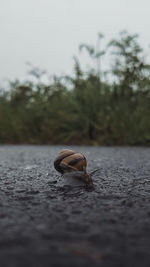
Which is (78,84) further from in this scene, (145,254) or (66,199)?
(145,254)

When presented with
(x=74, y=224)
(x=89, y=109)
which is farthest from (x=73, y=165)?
(x=89, y=109)

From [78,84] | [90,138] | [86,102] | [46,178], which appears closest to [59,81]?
→ [78,84]

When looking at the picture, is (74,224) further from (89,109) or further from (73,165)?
(89,109)

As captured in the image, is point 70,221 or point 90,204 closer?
point 70,221

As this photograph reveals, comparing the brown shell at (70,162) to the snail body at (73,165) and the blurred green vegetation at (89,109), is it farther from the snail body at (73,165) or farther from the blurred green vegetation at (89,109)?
the blurred green vegetation at (89,109)

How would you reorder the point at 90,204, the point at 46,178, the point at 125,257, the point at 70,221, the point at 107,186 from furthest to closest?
1. the point at 46,178
2. the point at 107,186
3. the point at 90,204
4. the point at 70,221
5. the point at 125,257

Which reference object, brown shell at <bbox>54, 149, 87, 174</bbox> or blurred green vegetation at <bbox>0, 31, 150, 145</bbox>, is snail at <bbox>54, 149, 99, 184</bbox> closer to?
brown shell at <bbox>54, 149, 87, 174</bbox>

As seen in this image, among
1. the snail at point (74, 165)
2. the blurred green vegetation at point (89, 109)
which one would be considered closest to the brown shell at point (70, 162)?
the snail at point (74, 165)

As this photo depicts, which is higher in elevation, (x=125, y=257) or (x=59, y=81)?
(x=59, y=81)
